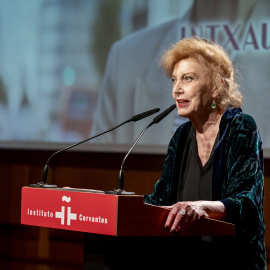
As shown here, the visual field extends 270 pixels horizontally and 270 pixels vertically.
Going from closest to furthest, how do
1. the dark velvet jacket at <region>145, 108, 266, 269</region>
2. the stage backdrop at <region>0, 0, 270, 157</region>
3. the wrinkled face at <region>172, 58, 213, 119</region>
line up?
1. the dark velvet jacket at <region>145, 108, 266, 269</region>
2. the wrinkled face at <region>172, 58, 213, 119</region>
3. the stage backdrop at <region>0, 0, 270, 157</region>

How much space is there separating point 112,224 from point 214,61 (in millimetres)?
1018

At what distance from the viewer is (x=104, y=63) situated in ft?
14.1

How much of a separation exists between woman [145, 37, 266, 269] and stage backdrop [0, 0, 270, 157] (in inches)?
53.1

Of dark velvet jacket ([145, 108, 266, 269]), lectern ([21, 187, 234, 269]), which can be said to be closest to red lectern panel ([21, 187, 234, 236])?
lectern ([21, 187, 234, 269])

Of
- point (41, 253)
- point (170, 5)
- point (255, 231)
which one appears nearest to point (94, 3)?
point (170, 5)

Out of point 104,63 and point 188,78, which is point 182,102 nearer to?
point 188,78

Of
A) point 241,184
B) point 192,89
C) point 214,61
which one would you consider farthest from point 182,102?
point 241,184

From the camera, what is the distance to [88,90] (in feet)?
14.3

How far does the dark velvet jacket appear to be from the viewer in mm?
2094

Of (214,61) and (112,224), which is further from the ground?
(214,61)

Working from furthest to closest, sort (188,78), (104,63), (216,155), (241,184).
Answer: (104,63) → (188,78) → (216,155) → (241,184)

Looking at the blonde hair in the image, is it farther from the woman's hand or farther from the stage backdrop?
the stage backdrop

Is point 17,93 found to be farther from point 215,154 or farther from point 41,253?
point 215,154

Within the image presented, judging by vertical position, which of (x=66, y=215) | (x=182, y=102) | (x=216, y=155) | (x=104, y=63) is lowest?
(x=66, y=215)
